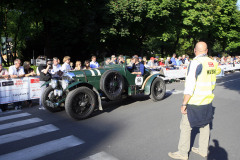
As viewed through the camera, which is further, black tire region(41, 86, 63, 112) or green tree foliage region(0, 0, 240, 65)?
green tree foliage region(0, 0, 240, 65)

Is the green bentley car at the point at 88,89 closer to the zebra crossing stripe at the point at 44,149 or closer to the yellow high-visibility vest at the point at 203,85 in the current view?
the zebra crossing stripe at the point at 44,149

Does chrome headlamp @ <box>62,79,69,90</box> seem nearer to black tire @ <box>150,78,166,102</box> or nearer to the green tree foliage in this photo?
black tire @ <box>150,78,166,102</box>

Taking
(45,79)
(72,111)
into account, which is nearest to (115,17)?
(45,79)

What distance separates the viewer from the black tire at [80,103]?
595 cm

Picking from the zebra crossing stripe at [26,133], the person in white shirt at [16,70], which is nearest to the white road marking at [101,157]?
the zebra crossing stripe at [26,133]

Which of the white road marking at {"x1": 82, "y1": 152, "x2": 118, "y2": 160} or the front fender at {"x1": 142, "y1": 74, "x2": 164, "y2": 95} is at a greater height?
the front fender at {"x1": 142, "y1": 74, "x2": 164, "y2": 95}

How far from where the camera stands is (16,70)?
8.40 m

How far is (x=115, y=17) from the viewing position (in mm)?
20516

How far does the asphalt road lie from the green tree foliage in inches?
447

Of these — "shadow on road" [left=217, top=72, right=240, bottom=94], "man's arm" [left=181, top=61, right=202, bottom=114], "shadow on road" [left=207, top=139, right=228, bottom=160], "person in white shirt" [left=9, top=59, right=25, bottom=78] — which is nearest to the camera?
"man's arm" [left=181, top=61, right=202, bottom=114]

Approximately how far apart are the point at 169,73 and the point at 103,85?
8762 mm

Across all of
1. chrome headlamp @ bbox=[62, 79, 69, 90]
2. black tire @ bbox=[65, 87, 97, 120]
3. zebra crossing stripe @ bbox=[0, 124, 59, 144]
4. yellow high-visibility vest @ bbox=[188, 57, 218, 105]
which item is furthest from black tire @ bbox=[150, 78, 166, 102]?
yellow high-visibility vest @ bbox=[188, 57, 218, 105]

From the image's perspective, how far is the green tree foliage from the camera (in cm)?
1714

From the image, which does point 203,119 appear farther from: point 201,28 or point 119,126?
point 201,28
